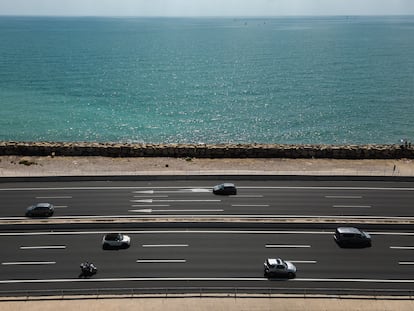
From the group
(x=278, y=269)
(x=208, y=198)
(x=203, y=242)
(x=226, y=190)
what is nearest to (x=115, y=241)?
(x=203, y=242)

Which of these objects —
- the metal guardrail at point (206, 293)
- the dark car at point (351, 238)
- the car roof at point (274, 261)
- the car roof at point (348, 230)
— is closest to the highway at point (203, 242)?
the metal guardrail at point (206, 293)

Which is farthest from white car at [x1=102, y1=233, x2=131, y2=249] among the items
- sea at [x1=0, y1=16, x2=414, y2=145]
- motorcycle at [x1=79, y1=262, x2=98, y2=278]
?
sea at [x1=0, y1=16, x2=414, y2=145]

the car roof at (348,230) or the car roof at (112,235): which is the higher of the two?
the car roof at (112,235)

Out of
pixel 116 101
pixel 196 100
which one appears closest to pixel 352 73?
pixel 196 100

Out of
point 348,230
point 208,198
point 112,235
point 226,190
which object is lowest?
point 208,198

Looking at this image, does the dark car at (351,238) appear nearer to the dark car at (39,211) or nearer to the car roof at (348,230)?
the car roof at (348,230)

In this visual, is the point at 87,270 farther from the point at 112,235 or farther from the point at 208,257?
the point at 208,257
